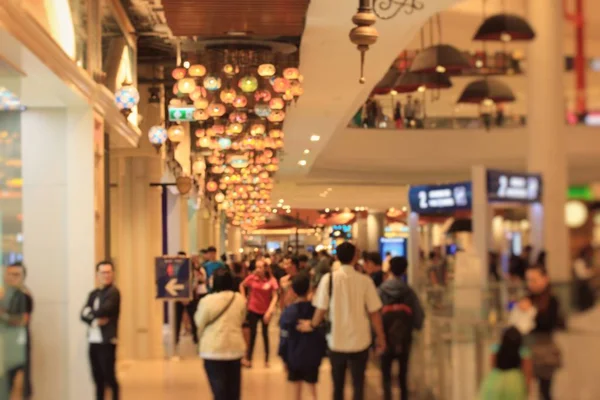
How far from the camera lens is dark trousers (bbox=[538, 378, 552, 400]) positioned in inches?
159

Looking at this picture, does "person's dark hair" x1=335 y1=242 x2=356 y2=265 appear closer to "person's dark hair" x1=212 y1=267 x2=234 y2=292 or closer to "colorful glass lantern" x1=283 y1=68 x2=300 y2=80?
"person's dark hair" x1=212 y1=267 x2=234 y2=292

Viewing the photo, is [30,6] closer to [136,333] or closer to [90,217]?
[90,217]

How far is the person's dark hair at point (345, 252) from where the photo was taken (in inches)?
325

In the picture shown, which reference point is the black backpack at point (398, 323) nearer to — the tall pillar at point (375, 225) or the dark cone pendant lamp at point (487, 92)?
the dark cone pendant lamp at point (487, 92)

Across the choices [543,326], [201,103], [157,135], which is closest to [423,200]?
[543,326]

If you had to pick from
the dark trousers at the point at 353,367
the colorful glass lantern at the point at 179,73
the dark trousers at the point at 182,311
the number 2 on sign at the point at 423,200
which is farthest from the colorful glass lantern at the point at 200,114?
the dark trousers at the point at 353,367

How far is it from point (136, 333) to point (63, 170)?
6598mm

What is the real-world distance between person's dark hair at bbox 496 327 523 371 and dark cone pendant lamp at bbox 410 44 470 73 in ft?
8.86

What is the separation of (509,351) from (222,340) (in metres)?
4.10

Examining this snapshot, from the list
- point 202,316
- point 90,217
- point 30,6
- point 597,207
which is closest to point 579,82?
point 597,207

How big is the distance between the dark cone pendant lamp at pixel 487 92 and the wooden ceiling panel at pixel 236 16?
13.6 ft

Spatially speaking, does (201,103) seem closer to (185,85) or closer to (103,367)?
(185,85)

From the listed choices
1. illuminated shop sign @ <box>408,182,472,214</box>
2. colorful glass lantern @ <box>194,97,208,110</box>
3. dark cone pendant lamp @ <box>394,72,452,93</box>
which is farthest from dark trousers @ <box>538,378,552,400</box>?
colorful glass lantern @ <box>194,97,208,110</box>

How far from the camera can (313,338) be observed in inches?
348
